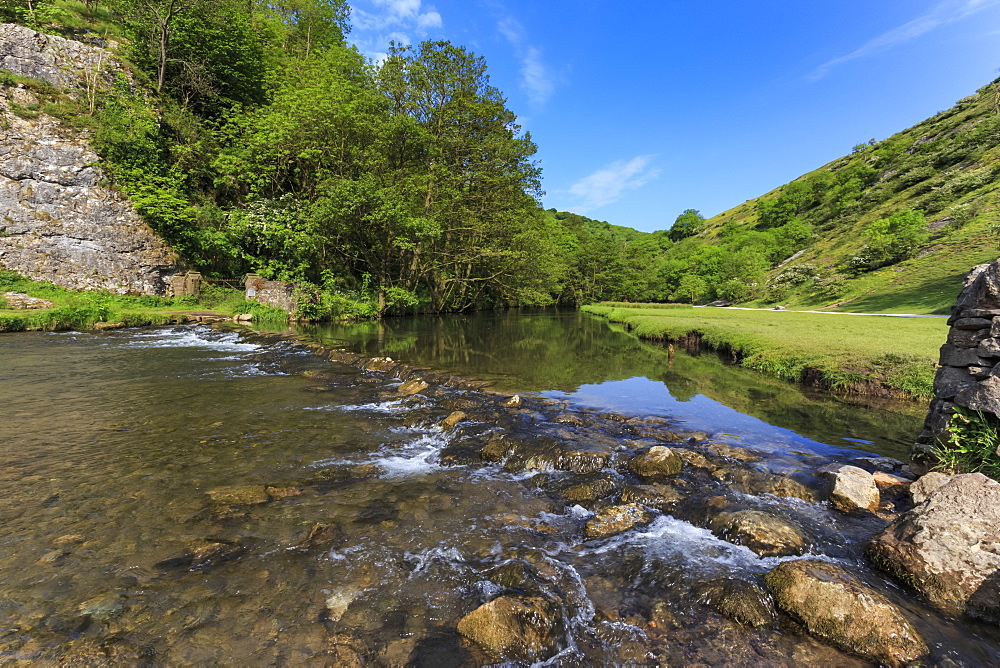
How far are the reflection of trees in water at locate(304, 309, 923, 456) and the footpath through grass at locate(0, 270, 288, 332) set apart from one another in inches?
382

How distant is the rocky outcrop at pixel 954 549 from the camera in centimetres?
416

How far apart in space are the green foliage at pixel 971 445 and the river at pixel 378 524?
1835 mm

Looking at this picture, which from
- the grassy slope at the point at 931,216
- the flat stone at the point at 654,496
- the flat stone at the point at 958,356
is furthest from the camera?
the grassy slope at the point at 931,216

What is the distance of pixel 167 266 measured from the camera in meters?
31.1

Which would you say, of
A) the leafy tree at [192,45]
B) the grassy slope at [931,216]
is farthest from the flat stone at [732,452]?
the leafy tree at [192,45]

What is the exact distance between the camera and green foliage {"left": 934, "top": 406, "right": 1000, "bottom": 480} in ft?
20.4

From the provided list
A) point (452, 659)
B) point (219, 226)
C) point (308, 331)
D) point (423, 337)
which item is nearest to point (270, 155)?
point (219, 226)

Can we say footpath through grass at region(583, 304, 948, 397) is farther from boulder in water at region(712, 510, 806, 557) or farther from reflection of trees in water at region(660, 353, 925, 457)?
boulder in water at region(712, 510, 806, 557)

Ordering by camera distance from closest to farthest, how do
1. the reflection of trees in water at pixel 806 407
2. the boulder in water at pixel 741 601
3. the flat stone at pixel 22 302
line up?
1. the boulder in water at pixel 741 601
2. the reflection of trees in water at pixel 806 407
3. the flat stone at pixel 22 302

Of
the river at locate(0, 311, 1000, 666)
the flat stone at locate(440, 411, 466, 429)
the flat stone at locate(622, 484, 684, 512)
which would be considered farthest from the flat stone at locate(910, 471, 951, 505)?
the flat stone at locate(440, 411, 466, 429)

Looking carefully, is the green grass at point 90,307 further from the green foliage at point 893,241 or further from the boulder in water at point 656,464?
the green foliage at point 893,241

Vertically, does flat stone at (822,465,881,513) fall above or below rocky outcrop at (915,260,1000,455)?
below

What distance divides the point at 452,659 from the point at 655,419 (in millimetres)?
8675

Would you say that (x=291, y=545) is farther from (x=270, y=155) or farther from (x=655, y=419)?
(x=270, y=155)
